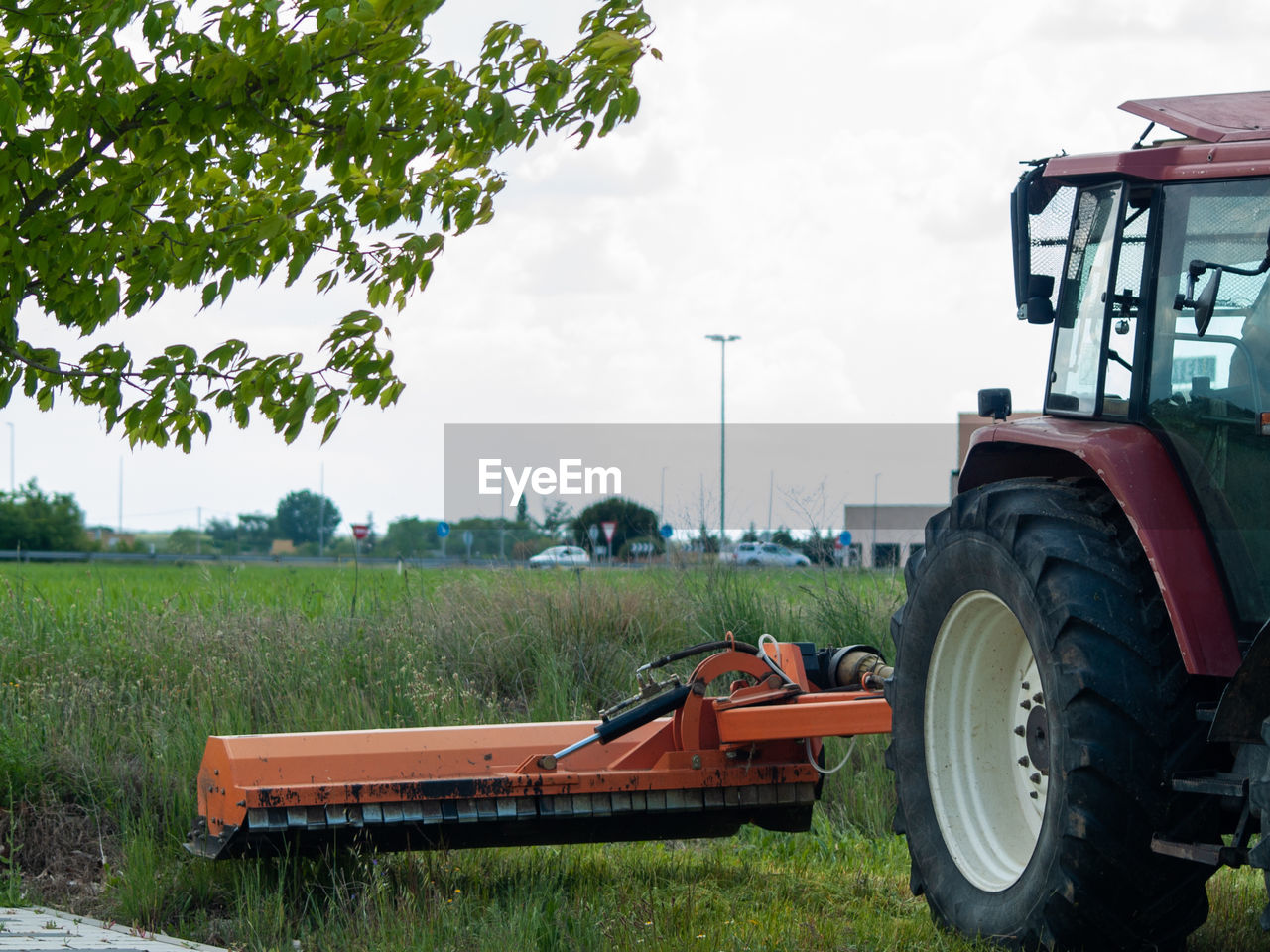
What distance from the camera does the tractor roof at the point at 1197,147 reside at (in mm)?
3506

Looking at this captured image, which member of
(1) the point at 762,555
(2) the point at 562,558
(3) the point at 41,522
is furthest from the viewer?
(3) the point at 41,522

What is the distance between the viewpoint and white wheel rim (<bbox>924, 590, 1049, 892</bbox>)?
418cm

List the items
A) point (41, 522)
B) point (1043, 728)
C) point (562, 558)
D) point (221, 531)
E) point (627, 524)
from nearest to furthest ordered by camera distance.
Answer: point (1043, 728)
point (562, 558)
point (627, 524)
point (41, 522)
point (221, 531)

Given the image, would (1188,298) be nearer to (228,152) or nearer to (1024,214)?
(1024,214)

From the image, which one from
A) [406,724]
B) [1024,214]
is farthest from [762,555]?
[1024,214]

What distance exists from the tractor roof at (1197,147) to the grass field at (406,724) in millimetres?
2396

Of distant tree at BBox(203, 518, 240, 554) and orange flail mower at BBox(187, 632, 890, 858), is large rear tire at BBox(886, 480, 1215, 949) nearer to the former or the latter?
orange flail mower at BBox(187, 632, 890, 858)

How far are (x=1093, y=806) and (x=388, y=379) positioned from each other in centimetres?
320

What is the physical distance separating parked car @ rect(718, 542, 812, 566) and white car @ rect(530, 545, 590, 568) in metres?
1.10

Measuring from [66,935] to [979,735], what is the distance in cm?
315

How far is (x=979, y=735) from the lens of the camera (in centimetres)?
431

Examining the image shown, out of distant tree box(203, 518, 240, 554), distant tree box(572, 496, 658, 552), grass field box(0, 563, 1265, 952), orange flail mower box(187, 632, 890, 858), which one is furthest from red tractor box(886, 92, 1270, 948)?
distant tree box(203, 518, 240, 554)

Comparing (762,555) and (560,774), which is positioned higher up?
(762,555)

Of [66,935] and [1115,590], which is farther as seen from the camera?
[66,935]
